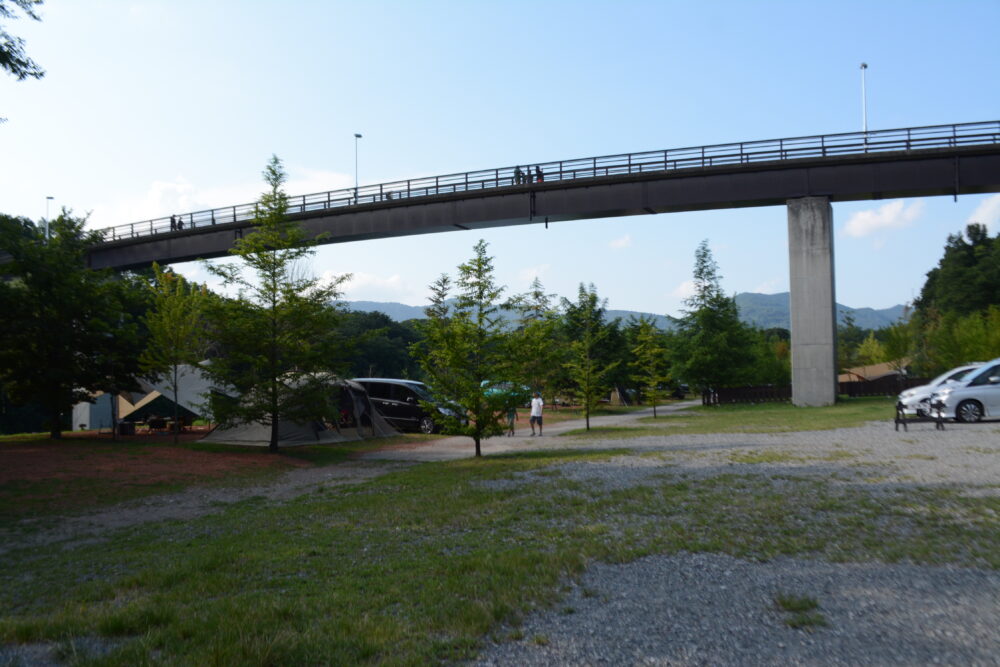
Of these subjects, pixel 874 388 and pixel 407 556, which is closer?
pixel 407 556

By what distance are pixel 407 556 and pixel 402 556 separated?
6 centimetres

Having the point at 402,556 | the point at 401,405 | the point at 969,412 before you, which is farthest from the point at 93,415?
the point at 969,412

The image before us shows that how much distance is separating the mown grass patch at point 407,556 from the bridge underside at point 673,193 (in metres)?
22.5

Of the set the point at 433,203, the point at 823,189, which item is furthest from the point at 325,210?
the point at 823,189

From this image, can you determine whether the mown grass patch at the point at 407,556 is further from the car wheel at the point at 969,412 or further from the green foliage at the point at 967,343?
the green foliage at the point at 967,343

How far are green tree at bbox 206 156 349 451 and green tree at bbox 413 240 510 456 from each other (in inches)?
145

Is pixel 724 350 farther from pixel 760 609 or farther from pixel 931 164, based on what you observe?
pixel 760 609

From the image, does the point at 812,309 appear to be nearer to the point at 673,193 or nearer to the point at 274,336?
the point at 673,193

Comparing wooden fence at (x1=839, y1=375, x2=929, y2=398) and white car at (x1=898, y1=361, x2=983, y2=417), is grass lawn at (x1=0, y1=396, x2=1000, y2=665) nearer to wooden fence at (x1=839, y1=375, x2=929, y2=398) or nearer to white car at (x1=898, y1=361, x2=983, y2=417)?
white car at (x1=898, y1=361, x2=983, y2=417)

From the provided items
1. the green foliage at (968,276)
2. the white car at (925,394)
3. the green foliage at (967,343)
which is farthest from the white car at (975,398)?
the green foliage at (968,276)

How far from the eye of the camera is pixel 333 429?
24.1 meters

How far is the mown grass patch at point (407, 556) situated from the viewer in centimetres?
447

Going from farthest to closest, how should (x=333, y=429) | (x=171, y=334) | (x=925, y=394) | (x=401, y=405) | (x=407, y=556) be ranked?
(x=401, y=405) < (x=333, y=429) < (x=171, y=334) < (x=925, y=394) < (x=407, y=556)

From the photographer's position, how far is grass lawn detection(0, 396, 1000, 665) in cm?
443
